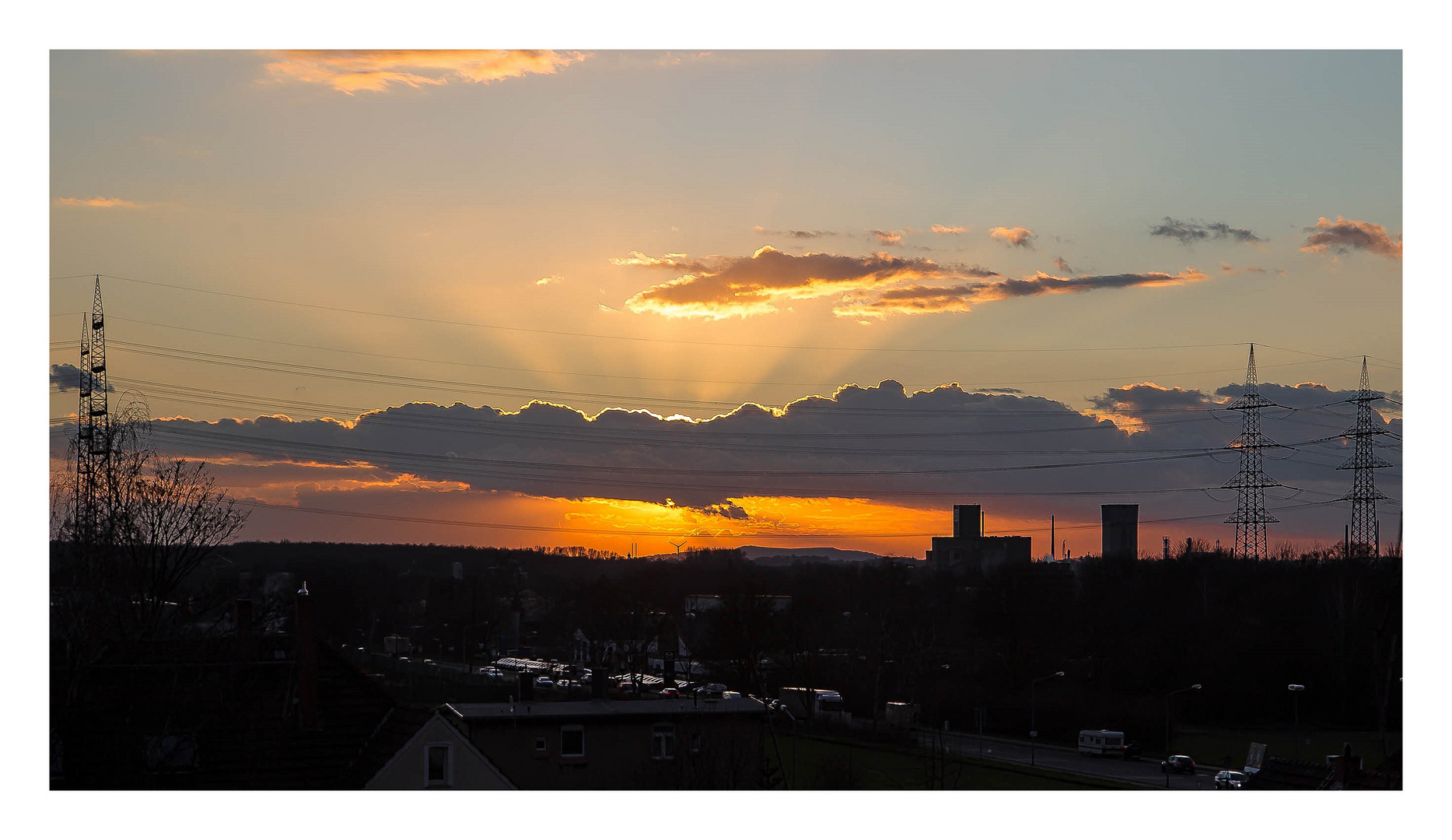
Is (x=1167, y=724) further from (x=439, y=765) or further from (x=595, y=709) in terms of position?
(x=439, y=765)

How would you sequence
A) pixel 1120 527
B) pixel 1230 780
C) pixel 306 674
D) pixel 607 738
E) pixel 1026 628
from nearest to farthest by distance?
1. pixel 306 674
2. pixel 607 738
3. pixel 1230 780
4. pixel 1026 628
5. pixel 1120 527

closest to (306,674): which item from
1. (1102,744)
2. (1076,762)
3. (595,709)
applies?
(595,709)

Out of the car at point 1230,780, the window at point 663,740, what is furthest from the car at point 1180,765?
the window at point 663,740

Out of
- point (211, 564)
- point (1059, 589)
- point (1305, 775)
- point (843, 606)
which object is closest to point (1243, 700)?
point (1059, 589)

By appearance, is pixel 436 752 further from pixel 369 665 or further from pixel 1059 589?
pixel 1059 589

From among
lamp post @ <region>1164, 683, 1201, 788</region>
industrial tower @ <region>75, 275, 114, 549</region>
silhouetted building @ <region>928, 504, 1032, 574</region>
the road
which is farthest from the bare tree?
silhouetted building @ <region>928, 504, 1032, 574</region>

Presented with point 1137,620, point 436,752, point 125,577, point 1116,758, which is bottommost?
point 1116,758
